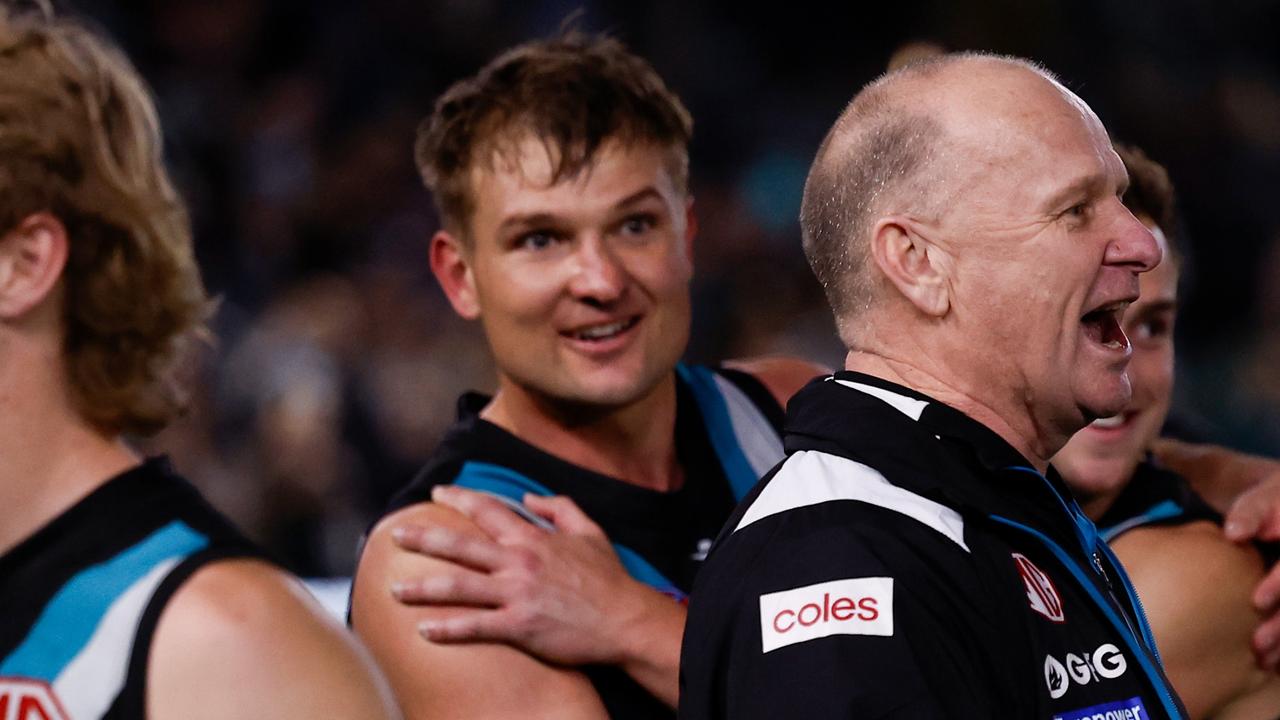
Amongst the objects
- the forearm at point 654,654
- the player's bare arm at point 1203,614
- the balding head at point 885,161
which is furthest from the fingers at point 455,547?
the player's bare arm at point 1203,614

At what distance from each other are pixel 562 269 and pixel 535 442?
38 centimetres

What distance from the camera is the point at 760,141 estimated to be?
32.9ft

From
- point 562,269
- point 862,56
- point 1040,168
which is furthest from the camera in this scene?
point 862,56

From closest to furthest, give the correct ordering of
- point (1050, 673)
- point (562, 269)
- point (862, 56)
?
point (1050, 673) < point (562, 269) < point (862, 56)

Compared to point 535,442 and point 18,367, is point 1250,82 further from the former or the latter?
point 18,367

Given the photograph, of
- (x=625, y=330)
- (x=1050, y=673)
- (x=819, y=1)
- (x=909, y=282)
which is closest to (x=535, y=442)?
(x=625, y=330)

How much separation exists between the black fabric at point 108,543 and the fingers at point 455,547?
2.97ft

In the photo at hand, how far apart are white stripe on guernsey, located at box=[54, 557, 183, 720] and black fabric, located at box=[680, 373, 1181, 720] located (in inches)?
29.0

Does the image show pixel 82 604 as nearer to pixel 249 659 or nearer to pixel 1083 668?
pixel 249 659

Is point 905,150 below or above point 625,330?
above

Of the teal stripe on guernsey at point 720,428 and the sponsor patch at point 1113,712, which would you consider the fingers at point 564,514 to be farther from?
the sponsor patch at point 1113,712

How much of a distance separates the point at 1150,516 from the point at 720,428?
95 centimetres

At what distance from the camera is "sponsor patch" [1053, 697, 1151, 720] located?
211cm

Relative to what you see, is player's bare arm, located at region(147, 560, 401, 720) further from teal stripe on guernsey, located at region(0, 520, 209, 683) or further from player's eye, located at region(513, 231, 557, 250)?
player's eye, located at region(513, 231, 557, 250)
